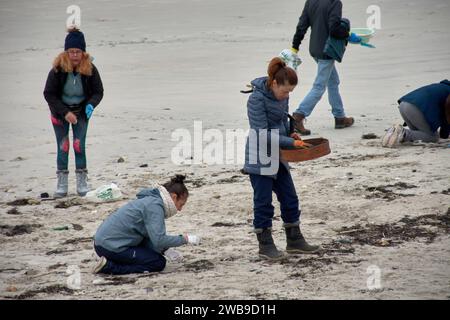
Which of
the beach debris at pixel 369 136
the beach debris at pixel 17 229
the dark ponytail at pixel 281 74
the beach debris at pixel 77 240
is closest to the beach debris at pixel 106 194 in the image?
the beach debris at pixel 17 229

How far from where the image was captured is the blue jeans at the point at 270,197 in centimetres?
741

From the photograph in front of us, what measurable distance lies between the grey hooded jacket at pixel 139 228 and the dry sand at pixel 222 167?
265mm

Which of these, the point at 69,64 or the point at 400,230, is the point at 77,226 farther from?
the point at 400,230

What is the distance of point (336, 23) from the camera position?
1214 cm

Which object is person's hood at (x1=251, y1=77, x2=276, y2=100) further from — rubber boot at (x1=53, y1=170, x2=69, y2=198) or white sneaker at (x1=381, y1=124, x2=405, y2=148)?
white sneaker at (x1=381, y1=124, x2=405, y2=148)

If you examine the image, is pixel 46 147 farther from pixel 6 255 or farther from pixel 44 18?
pixel 44 18

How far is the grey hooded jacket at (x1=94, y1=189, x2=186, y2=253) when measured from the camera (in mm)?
7148

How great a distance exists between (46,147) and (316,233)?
4.96 meters

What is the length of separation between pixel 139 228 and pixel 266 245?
98 centimetres

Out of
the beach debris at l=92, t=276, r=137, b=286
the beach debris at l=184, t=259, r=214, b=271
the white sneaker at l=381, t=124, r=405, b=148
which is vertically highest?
the white sneaker at l=381, t=124, r=405, b=148

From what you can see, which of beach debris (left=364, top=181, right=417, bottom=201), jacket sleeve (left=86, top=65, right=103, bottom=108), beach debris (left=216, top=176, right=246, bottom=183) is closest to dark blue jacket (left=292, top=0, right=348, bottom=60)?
beach debris (left=216, top=176, right=246, bottom=183)

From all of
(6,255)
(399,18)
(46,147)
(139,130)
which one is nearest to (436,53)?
(399,18)

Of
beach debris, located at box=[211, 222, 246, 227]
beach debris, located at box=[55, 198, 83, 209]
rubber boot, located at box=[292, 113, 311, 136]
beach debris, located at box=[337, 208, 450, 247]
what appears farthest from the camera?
rubber boot, located at box=[292, 113, 311, 136]

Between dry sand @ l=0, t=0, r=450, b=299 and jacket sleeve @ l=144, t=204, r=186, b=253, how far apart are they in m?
Result: 0.24
